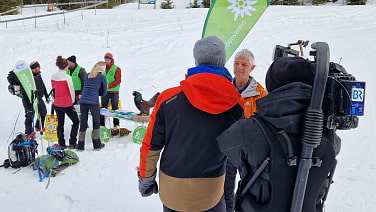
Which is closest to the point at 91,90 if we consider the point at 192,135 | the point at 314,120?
the point at 192,135

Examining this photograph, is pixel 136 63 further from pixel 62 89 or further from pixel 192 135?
pixel 192 135

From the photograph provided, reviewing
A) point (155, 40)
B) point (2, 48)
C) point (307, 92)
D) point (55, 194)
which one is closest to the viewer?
point (307, 92)

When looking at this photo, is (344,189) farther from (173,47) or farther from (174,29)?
(174,29)

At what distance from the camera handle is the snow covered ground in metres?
2.63

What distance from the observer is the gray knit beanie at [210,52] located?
6.45 feet

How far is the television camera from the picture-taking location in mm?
1271

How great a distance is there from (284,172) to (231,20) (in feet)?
8.30

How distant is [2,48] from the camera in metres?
12.2

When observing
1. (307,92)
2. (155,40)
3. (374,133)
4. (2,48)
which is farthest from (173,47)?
(307,92)

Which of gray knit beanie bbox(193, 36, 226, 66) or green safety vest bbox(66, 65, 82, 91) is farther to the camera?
green safety vest bbox(66, 65, 82, 91)

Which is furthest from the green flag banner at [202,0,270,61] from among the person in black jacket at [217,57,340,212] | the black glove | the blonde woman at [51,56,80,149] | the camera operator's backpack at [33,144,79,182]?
the blonde woman at [51,56,80,149]

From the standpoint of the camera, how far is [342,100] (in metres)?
1.30

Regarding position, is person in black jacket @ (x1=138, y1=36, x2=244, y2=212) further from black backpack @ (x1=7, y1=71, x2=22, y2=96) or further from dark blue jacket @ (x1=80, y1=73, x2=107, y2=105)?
black backpack @ (x1=7, y1=71, x2=22, y2=96)

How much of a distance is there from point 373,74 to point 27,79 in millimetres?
8355
